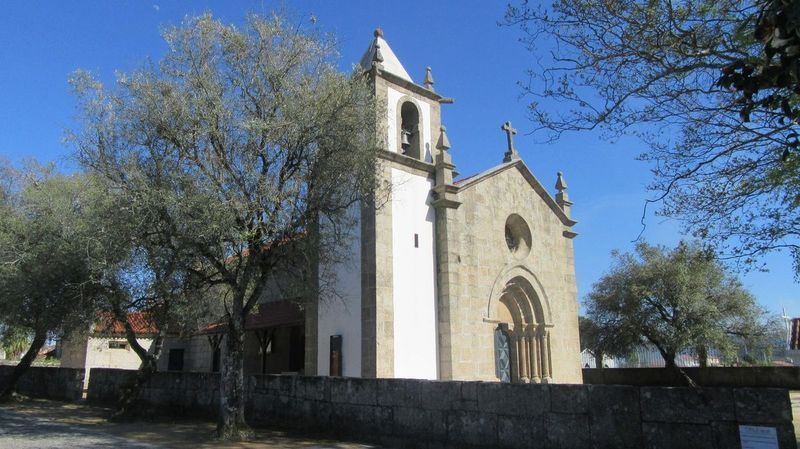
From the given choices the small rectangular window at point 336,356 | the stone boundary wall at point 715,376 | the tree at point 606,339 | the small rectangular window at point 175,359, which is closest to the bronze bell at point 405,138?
the small rectangular window at point 336,356

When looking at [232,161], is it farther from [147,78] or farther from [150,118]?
[147,78]

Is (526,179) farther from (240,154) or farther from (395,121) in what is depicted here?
(240,154)

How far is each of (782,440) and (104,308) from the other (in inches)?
589

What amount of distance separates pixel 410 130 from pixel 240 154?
27.1 feet

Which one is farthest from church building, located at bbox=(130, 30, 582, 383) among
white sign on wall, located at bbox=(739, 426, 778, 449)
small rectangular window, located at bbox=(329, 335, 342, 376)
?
white sign on wall, located at bbox=(739, 426, 778, 449)

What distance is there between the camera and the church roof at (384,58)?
19.0m

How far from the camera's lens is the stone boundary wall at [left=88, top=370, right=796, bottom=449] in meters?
7.12

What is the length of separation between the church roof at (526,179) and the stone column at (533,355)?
5161 mm

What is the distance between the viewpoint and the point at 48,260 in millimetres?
14492

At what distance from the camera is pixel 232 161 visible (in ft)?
40.5

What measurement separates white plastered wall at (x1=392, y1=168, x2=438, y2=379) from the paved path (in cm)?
478

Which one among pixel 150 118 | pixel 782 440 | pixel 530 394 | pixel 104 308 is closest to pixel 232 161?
→ pixel 150 118

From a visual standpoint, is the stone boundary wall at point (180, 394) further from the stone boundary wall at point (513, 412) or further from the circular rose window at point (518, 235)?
the circular rose window at point (518, 235)

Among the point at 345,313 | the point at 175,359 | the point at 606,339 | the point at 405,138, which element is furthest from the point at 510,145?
the point at 175,359
